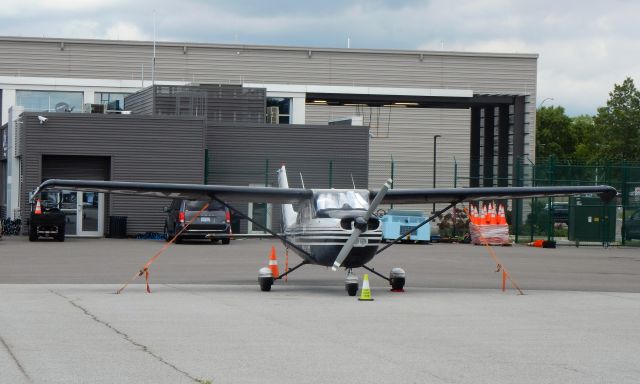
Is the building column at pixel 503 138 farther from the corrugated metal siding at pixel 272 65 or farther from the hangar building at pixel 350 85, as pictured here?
the corrugated metal siding at pixel 272 65

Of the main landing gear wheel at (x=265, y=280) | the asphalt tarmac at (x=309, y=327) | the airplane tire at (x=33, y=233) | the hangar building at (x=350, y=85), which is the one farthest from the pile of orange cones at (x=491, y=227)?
the main landing gear wheel at (x=265, y=280)

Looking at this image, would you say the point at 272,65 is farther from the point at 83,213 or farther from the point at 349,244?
the point at 349,244

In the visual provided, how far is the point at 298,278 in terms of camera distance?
23047 mm

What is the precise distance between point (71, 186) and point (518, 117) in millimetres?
41847

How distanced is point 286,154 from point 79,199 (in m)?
8.27

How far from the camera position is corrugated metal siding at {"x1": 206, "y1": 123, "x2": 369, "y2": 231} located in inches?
1652

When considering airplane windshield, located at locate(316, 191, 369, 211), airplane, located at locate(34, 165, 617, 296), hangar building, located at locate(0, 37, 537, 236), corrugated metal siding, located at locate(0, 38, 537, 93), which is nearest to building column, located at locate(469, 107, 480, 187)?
hangar building, located at locate(0, 37, 537, 236)

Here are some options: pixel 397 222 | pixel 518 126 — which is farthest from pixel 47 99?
pixel 518 126

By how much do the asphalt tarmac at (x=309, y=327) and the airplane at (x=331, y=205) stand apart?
27.4 inches

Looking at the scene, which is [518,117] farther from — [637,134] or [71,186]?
[71,186]

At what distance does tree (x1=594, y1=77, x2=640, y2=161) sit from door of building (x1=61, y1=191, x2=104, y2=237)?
5521cm

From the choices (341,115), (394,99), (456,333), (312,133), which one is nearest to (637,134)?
(341,115)

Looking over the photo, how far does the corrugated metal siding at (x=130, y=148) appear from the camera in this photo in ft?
130

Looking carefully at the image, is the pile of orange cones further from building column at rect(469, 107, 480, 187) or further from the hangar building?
building column at rect(469, 107, 480, 187)
